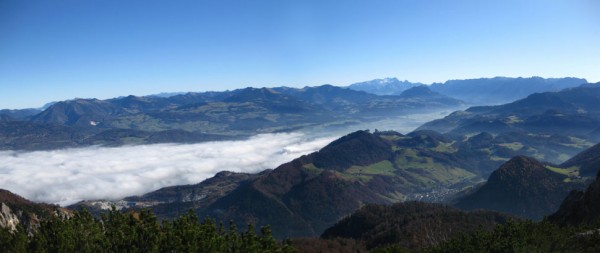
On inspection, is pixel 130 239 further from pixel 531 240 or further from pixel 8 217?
pixel 8 217

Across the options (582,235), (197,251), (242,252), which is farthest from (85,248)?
(582,235)

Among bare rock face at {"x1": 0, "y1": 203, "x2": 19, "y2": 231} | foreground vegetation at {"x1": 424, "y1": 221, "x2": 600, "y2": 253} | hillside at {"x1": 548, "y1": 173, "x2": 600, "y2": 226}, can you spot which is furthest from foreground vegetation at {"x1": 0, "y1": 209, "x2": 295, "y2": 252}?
hillside at {"x1": 548, "y1": 173, "x2": 600, "y2": 226}

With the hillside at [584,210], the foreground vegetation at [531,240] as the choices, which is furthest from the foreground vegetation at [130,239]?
the hillside at [584,210]

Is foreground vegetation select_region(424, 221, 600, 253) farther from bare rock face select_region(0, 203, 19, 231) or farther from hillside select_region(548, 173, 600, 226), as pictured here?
bare rock face select_region(0, 203, 19, 231)

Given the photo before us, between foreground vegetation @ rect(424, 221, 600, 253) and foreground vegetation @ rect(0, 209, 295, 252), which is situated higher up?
foreground vegetation @ rect(0, 209, 295, 252)

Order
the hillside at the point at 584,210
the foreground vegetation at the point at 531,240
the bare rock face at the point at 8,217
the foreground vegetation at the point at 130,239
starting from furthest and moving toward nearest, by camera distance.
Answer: the bare rock face at the point at 8,217 < the hillside at the point at 584,210 < the foreground vegetation at the point at 531,240 < the foreground vegetation at the point at 130,239

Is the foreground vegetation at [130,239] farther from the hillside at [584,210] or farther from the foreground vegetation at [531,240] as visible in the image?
the hillside at [584,210]

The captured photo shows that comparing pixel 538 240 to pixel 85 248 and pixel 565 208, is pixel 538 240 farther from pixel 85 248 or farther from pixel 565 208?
pixel 85 248

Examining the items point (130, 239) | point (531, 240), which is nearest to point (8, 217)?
point (130, 239)
